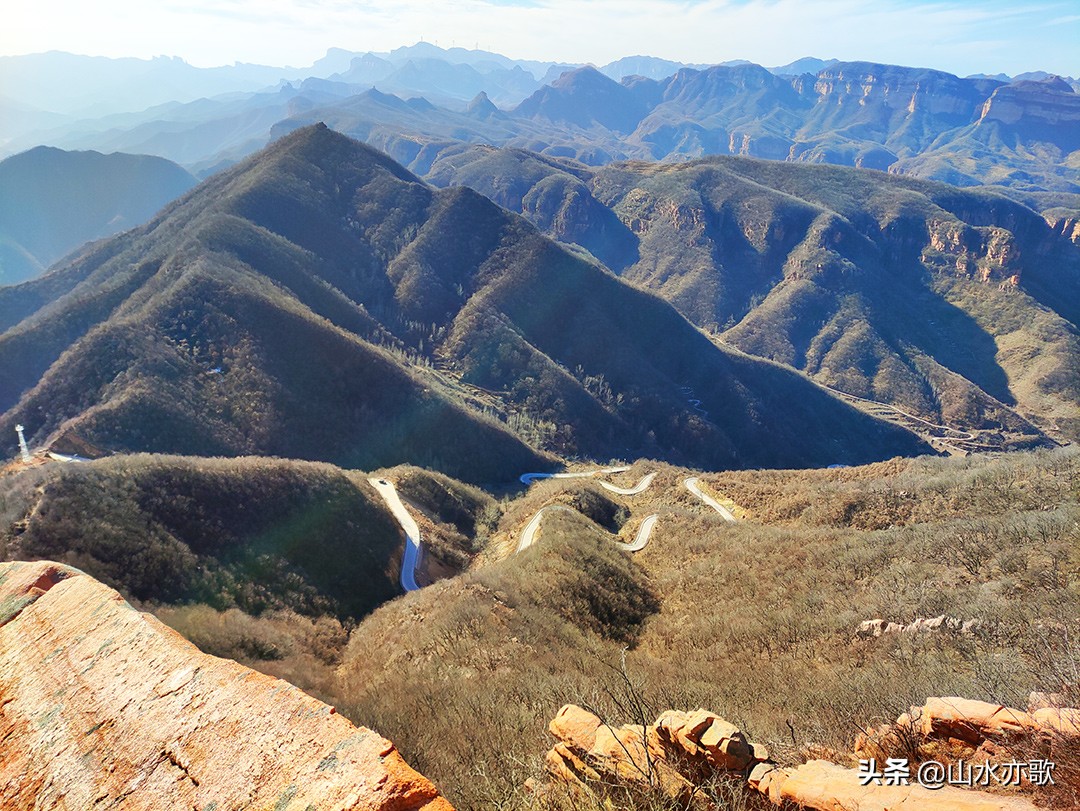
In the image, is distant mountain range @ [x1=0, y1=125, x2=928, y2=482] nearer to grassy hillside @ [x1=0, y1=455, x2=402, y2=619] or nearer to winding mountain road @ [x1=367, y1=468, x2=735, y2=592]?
winding mountain road @ [x1=367, y1=468, x2=735, y2=592]

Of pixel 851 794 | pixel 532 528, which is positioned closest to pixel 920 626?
pixel 851 794

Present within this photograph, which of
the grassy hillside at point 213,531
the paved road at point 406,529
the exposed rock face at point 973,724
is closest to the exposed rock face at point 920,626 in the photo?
the exposed rock face at point 973,724

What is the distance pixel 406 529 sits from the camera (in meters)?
50.7

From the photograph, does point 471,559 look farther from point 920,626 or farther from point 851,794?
point 851,794

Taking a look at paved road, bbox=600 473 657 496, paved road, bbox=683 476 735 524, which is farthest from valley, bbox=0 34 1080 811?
paved road, bbox=600 473 657 496

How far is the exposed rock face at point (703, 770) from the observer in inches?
328

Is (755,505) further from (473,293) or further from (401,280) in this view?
(401,280)

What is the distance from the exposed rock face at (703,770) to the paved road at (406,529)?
32.1m

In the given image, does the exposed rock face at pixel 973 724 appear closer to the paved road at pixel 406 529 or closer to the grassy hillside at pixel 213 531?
the grassy hillside at pixel 213 531

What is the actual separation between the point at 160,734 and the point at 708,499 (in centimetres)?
5263

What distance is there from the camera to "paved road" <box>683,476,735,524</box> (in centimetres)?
4972

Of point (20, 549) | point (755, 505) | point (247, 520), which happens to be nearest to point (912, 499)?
point (755, 505)

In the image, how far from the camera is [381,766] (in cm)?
700

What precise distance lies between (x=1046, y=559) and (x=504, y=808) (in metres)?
23.3
